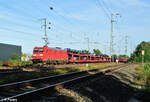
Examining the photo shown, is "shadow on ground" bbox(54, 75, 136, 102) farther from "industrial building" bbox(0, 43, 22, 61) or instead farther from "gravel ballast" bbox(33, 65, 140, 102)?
"industrial building" bbox(0, 43, 22, 61)

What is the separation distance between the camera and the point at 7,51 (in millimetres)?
31438

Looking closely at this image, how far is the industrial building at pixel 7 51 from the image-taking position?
30344mm

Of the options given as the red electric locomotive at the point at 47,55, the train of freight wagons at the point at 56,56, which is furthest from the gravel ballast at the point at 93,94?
the train of freight wagons at the point at 56,56

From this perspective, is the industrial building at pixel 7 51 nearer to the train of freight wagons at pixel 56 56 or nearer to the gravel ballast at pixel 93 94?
the train of freight wagons at pixel 56 56

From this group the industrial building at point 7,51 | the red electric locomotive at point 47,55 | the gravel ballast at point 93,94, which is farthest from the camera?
the industrial building at point 7,51

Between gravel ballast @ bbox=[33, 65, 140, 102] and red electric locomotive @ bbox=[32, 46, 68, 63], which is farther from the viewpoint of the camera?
red electric locomotive @ bbox=[32, 46, 68, 63]

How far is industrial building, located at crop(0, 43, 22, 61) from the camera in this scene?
30344 mm

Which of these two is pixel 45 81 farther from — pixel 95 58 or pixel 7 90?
pixel 95 58

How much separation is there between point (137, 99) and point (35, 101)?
173 inches

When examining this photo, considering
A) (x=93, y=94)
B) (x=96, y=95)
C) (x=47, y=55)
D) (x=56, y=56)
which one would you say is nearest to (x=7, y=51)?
(x=47, y=55)

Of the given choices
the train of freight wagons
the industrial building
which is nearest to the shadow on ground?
the train of freight wagons

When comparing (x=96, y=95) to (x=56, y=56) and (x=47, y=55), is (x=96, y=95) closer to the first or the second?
(x=47, y=55)

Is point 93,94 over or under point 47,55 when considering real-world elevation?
under

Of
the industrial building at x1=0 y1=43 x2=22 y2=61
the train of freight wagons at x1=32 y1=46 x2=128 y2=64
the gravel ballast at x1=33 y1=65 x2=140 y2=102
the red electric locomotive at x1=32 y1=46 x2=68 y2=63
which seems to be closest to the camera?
the gravel ballast at x1=33 y1=65 x2=140 y2=102
